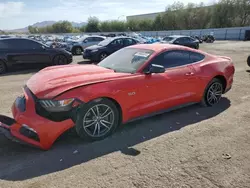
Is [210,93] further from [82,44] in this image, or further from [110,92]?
[82,44]

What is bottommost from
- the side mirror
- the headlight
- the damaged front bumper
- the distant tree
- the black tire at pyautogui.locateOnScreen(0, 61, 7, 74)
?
the black tire at pyautogui.locateOnScreen(0, 61, 7, 74)

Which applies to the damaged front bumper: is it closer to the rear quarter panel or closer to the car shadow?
the car shadow

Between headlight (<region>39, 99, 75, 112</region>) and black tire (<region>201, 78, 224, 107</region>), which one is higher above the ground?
headlight (<region>39, 99, 75, 112</region>)

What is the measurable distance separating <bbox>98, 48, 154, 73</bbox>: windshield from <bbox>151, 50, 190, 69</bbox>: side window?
0.20m

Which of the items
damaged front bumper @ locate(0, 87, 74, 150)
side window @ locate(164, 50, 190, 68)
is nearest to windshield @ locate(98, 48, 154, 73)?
side window @ locate(164, 50, 190, 68)

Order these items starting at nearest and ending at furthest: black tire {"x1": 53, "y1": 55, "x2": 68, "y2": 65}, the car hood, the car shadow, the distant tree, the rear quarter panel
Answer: the car shadow < the car hood < the rear quarter panel < black tire {"x1": 53, "y1": 55, "x2": 68, "y2": 65} < the distant tree

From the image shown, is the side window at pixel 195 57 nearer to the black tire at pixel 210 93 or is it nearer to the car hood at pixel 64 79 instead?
the black tire at pixel 210 93

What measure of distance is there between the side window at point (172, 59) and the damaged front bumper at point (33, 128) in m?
2.03

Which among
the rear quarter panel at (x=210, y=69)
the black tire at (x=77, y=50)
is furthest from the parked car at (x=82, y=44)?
the rear quarter panel at (x=210, y=69)

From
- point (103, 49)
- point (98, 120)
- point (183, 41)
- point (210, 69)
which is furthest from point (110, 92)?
point (183, 41)

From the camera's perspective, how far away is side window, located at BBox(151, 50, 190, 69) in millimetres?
4340

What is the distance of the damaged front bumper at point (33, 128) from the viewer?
10.3 ft

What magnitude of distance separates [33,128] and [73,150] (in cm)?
64

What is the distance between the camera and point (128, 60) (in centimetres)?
441
